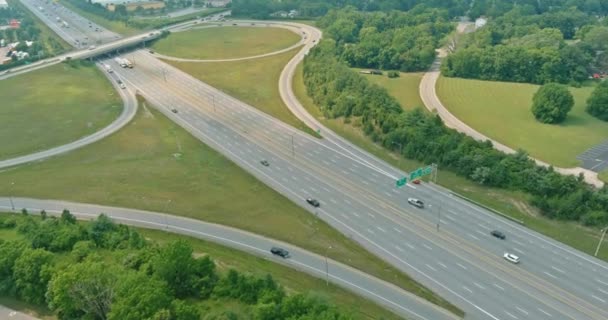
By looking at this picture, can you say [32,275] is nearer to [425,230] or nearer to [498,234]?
[425,230]

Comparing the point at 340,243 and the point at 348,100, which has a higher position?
the point at 348,100

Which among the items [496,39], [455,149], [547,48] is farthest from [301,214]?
[496,39]

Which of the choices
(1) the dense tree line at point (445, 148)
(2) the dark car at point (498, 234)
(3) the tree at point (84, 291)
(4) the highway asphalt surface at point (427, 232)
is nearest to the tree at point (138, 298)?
(3) the tree at point (84, 291)

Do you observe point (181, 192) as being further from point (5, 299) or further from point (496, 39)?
point (496, 39)

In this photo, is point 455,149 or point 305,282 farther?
point 455,149

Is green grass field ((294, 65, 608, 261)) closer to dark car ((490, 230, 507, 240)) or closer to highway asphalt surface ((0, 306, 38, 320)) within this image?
dark car ((490, 230, 507, 240))

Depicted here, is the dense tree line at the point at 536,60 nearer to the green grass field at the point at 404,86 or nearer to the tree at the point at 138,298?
the green grass field at the point at 404,86
